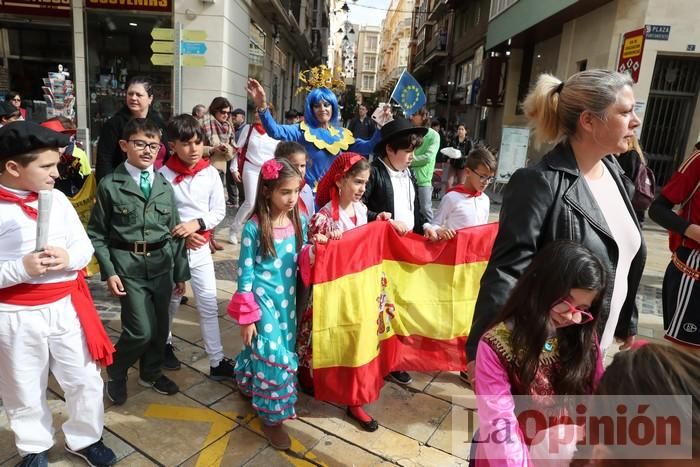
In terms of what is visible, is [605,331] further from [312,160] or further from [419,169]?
[419,169]

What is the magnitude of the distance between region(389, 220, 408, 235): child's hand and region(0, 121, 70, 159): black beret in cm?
194

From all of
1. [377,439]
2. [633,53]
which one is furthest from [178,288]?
[633,53]

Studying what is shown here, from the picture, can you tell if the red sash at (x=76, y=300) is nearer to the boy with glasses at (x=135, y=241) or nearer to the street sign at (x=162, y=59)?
the boy with glasses at (x=135, y=241)

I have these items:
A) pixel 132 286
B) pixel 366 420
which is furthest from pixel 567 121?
pixel 132 286

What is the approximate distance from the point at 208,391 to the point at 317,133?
2454 millimetres

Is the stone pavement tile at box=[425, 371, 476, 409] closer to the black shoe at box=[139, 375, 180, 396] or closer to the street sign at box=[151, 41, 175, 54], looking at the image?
the black shoe at box=[139, 375, 180, 396]

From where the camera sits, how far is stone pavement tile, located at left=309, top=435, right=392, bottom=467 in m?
2.62

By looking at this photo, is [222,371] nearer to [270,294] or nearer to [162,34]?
[270,294]

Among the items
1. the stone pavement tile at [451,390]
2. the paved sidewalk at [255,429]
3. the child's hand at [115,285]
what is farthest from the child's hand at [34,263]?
the stone pavement tile at [451,390]

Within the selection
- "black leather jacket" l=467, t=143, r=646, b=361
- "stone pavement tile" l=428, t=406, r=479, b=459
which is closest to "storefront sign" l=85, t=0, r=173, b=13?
"stone pavement tile" l=428, t=406, r=479, b=459

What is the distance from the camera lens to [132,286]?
289cm

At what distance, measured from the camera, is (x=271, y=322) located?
2.67 m

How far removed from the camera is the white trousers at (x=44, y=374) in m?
2.21

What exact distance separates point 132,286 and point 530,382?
7.49 ft
